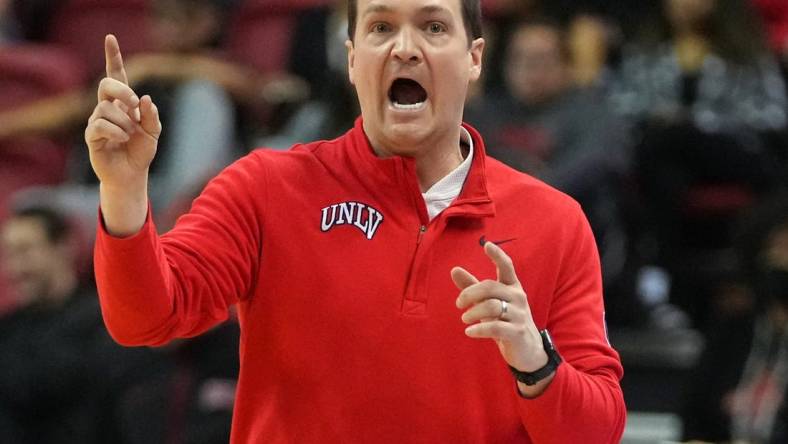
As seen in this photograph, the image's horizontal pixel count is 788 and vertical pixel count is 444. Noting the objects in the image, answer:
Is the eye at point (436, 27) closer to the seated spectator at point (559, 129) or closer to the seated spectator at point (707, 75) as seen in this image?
the seated spectator at point (559, 129)

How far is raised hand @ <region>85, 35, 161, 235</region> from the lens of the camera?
2.60 meters

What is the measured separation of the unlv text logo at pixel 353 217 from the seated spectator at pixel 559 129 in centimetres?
315

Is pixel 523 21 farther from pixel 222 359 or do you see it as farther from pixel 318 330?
pixel 318 330

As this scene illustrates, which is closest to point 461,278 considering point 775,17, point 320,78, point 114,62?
point 114,62

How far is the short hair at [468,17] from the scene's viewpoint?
312cm

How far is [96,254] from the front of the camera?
2.68m

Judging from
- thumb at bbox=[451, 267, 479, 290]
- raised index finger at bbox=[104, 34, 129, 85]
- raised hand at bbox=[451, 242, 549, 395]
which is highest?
raised index finger at bbox=[104, 34, 129, 85]

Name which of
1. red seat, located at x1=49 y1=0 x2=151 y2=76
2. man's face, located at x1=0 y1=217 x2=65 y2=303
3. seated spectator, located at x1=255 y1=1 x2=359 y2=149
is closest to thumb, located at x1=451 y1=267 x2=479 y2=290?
seated spectator, located at x1=255 y1=1 x2=359 y2=149

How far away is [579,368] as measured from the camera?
299cm

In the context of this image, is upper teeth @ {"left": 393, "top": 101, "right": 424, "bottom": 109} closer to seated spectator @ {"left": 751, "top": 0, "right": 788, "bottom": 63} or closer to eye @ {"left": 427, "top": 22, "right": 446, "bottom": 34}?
eye @ {"left": 427, "top": 22, "right": 446, "bottom": 34}

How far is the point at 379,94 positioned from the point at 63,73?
4.95 meters

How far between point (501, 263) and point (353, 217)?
44cm

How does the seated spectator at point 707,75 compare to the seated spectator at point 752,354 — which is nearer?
the seated spectator at point 752,354

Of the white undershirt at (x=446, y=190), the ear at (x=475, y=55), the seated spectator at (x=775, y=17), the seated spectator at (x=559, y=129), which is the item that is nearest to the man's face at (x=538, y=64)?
the seated spectator at (x=559, y=129)
